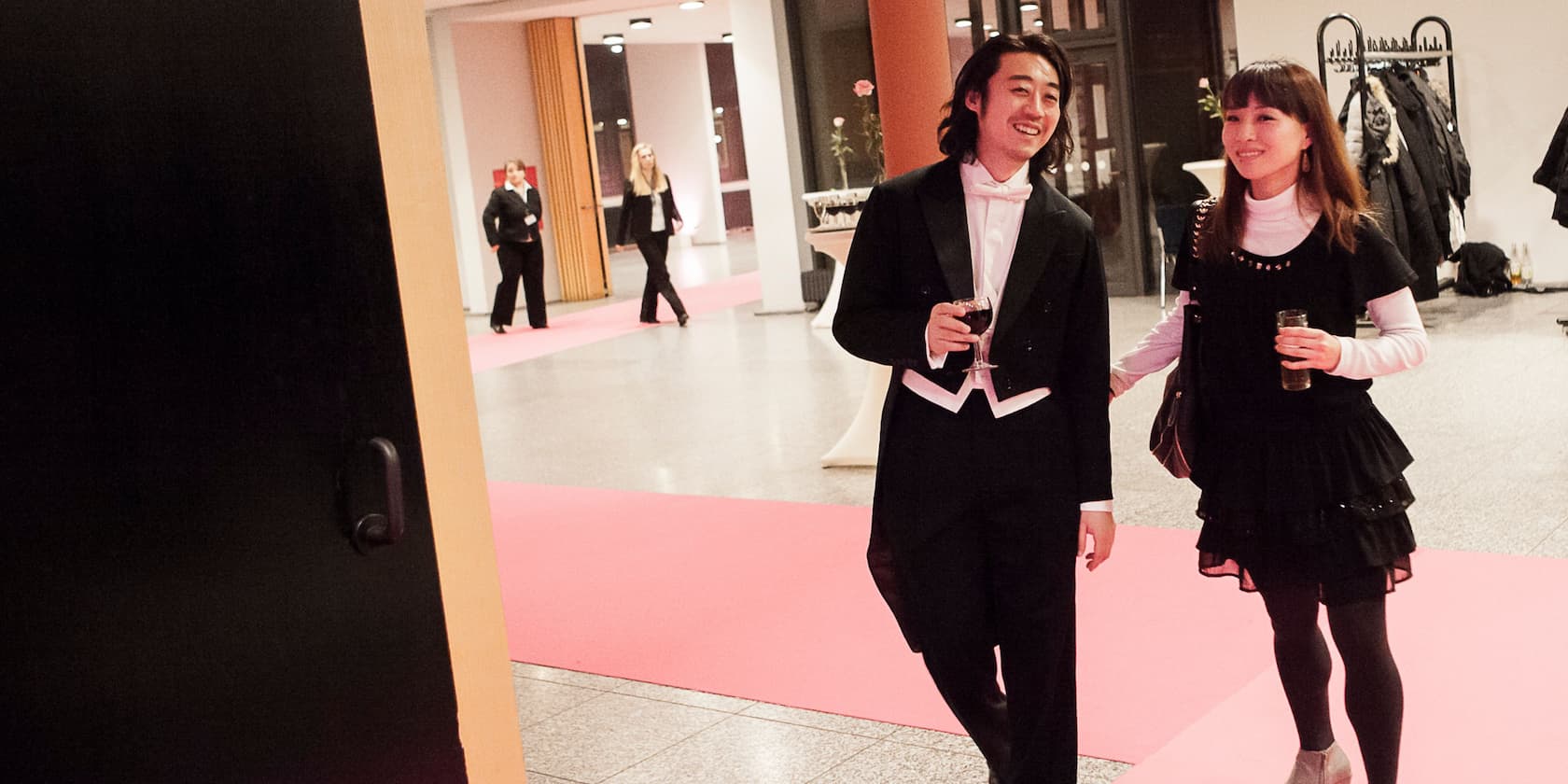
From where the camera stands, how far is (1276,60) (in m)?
2.61

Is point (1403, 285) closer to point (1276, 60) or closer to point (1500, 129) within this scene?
point (1276, 60)

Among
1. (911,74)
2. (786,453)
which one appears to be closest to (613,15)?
(786,453)

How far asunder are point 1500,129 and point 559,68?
32.6 feet

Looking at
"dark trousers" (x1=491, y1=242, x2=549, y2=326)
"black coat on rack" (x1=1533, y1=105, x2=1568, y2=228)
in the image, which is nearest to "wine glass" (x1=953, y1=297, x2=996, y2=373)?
"black coat on rack" (x1=1533, y1=105, x2=1568, y2=228)

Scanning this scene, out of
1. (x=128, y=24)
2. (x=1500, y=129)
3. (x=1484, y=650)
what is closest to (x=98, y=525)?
(x=128, y=24)

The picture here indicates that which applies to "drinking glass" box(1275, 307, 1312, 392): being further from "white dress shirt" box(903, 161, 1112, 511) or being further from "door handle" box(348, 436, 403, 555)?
"door handle" box(348, 436, 403, 555)

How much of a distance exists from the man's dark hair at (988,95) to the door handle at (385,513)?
110 cm

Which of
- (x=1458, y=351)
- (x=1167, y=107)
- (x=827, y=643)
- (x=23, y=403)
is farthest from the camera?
(x=1167, y=107)

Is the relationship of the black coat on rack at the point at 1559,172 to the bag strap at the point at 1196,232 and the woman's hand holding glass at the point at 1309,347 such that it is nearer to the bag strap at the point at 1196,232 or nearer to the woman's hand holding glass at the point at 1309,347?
the bag strap at the point at 1196,232

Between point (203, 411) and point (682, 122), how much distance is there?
88.0ft

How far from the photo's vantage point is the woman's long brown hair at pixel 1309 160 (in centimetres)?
255

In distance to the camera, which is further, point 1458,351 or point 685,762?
point 1458,351

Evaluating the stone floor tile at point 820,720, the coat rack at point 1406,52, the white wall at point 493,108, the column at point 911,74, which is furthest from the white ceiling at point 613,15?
the stone floor tile at point 820,720

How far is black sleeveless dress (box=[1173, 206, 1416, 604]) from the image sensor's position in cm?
253
